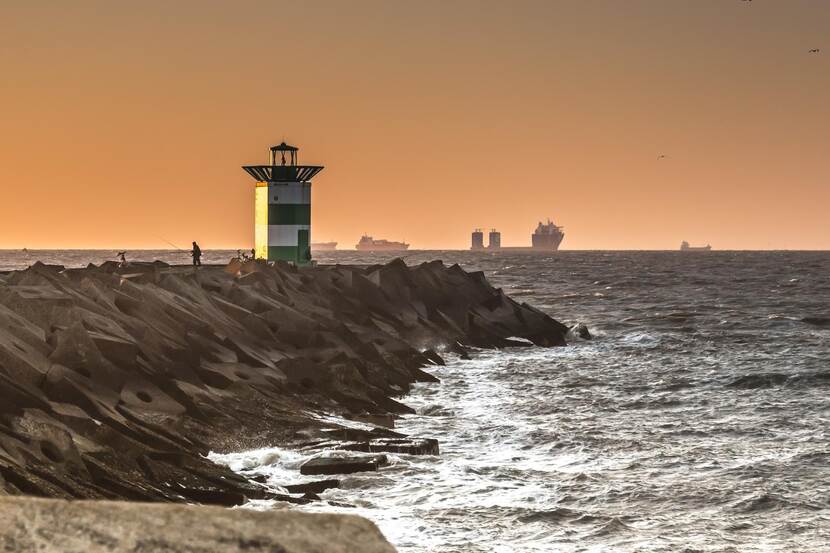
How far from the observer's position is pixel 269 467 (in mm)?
12820

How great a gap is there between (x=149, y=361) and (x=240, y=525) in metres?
12.7

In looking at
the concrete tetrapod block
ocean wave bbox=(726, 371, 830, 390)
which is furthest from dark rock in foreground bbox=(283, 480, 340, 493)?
ocean wave bbox=(726, 371, 830, 390)

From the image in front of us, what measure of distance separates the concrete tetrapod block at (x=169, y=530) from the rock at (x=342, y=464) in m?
10.8

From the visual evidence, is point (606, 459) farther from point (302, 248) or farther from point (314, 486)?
point (302, 248)

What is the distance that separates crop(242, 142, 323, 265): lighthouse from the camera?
33.2 meters

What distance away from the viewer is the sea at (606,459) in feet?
36.7

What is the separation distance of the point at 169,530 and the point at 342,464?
11.2m

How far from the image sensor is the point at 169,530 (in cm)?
188

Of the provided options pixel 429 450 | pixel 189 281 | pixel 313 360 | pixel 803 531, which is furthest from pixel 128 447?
pixel 189 281

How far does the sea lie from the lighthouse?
777 cm

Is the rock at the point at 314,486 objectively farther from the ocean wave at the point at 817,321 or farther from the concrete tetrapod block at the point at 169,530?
the ocean wave at the point at 817,321

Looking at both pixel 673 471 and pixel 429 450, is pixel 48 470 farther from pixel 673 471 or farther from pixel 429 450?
pixel 673 471

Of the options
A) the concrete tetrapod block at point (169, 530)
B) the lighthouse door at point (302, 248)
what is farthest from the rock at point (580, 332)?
the concrete tetrapod block at point (169, 530)

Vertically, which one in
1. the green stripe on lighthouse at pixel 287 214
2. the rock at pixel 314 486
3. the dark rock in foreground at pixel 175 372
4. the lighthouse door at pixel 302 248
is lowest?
the rock at pixel 314 486
